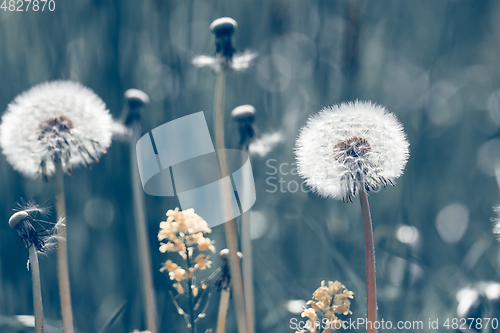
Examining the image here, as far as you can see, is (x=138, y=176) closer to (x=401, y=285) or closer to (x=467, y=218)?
(x=401, y=285)

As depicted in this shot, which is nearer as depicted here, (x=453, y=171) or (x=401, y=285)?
(x=401, y=285)

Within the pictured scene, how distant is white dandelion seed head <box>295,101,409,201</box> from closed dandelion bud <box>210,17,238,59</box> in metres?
0.18

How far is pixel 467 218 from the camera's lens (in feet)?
2.79

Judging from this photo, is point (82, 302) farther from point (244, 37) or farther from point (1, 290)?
point (244, 37)

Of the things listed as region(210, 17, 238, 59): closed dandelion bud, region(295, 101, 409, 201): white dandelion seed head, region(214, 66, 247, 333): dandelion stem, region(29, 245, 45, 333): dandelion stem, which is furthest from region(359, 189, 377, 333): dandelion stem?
region(29, 245, 45, 333): dandelion stem

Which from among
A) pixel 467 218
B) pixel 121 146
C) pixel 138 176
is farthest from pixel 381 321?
pixel 121 146

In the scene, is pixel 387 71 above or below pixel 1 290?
above

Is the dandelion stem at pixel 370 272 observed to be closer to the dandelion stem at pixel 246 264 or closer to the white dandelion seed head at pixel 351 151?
the white dandelion seed head at pixel 351 151

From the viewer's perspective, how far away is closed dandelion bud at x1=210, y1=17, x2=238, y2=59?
55 cm

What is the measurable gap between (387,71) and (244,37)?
0.35 m

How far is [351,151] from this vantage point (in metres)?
0.47

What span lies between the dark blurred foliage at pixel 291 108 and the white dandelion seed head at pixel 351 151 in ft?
0.96

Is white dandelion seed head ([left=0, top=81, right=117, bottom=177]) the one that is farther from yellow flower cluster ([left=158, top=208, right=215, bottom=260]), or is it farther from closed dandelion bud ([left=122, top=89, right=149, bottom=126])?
yellow flower cluster ([left=158, top=208, right=215, bottom=260])

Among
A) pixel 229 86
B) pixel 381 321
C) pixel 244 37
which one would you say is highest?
pixel 244 37
